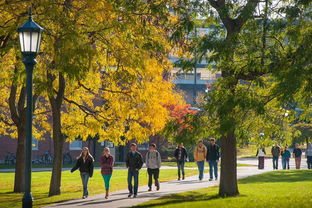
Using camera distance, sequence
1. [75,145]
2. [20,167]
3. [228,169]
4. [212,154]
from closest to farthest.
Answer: [228,169] < [20,167] < [212,154] < [75,145]

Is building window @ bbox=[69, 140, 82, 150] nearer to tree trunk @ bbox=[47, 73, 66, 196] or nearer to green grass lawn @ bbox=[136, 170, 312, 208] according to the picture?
tree trunk @ bbox=[47, 73, 66, 196]

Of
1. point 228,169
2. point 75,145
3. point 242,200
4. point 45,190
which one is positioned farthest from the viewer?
point 75,145

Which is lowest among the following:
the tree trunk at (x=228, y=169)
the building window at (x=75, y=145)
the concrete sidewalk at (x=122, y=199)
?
the concrete sidewalk at (x=122, y=199)

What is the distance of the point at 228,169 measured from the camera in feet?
61.3

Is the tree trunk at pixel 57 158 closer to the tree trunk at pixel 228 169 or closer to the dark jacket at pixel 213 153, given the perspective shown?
the tree trunk at pixel 228 169

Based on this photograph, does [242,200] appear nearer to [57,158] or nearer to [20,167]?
[57,158]

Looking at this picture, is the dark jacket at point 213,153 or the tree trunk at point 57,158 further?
the dark jacket at point 213,153

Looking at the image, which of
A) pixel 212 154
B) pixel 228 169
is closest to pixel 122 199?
pixel 228 169

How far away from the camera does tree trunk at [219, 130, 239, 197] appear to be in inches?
730

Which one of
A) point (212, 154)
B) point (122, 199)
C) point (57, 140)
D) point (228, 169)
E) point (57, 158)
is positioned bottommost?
point (122, 199)

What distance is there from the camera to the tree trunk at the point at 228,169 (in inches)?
730

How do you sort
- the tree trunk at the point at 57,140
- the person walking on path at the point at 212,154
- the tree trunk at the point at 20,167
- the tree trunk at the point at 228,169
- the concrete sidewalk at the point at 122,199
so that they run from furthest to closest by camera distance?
the person walking on path at the point at 212,154 → the tree trunk at the point at 20,167 → the tree trunk at the point at 57,140 → the tree trunk at the point at 228,169 → the concrete sidewalk at the point at 122,199

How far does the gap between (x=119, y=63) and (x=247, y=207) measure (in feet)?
24.7

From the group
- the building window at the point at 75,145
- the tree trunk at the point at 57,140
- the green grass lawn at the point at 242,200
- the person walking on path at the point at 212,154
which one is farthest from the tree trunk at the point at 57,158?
the building window at the point at 75,145
